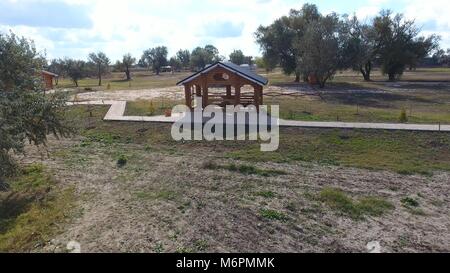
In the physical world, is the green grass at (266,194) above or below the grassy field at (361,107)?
below

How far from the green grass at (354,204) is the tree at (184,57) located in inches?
4728

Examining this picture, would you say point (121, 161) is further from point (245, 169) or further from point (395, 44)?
point (395, 44)

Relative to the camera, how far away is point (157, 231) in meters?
10.8

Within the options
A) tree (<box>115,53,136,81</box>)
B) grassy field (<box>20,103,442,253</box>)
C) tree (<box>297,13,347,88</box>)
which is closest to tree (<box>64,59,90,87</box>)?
tree (<box>115,53,136,81</box>)

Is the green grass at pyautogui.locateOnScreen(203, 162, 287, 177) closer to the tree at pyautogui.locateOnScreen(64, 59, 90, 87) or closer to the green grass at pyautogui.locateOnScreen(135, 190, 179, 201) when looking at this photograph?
the green grass at pyautogui.locateOnScreen(135, 190, 179, 201)

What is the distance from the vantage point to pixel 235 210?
40.3 feet

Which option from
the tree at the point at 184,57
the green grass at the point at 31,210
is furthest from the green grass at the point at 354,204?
the tree at the point at 184,57

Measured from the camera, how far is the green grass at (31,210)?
1087cm

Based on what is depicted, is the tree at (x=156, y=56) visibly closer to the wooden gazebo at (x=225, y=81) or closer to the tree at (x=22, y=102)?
the wooden gazebo at (x=225, y=81)

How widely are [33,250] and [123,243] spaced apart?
2384mm

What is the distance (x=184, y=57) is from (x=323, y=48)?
92.9 meters

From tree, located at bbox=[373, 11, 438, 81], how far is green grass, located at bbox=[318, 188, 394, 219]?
54261 mm
